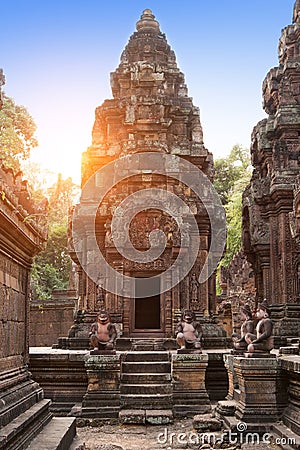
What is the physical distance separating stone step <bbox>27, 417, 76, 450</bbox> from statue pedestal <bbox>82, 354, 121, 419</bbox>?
A: 324cm

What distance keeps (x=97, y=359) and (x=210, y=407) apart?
2071 mm

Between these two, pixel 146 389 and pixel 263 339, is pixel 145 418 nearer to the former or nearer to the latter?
pixel 146 389

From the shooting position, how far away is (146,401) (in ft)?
30.7

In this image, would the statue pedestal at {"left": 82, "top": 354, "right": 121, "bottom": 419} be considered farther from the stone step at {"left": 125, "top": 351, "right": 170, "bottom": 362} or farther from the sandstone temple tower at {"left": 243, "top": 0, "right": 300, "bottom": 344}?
the sandstone temple tower at {"left": 243, "top": 0, "right": 300, "bottom": 344}

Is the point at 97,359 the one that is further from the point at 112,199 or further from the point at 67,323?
the point at 67,323

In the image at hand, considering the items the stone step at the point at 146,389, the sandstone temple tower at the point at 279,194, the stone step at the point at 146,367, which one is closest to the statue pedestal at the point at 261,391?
the stone step at the point at 146,389

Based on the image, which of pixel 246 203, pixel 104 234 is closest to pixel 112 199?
pixel 104 234

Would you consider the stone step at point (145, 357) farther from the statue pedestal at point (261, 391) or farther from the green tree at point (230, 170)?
the green tree at point (230, 170)

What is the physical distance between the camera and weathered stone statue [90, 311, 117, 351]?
9.55m

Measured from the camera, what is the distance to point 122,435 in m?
7.88

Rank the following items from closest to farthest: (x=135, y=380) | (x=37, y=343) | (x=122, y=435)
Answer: (x=122, y=435) < (x=135, y=380) < (x=37, y=343)

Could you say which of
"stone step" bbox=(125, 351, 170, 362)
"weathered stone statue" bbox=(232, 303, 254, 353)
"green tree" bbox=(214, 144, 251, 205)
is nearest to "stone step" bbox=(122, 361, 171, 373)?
"stone step" bbox=(125, 351, 170, 362)

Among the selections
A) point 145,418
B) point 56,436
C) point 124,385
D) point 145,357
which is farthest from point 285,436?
point 145,357

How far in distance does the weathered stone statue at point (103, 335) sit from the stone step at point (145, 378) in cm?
83
